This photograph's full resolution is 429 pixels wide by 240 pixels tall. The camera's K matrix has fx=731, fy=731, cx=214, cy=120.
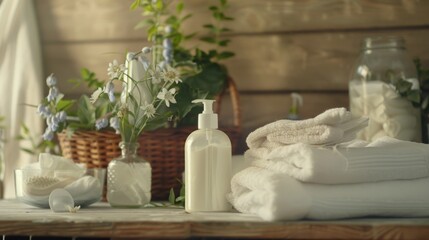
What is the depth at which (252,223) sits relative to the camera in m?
0.92

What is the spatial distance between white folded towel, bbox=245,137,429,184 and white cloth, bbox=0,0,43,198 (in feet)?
2.80

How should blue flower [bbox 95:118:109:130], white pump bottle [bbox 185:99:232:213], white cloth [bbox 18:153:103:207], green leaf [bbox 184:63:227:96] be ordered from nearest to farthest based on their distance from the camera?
white pump bottle [bbox 185:99:232:213] < white cloth [bbox 18:153:103:207] < blue flower [bbox 95:118:109:130] < green leaf [bbox 184:63:227:96]

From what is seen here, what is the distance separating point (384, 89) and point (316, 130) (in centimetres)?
39

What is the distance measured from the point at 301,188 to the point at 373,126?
0.46 meters

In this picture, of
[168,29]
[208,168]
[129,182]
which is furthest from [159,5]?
[208,168]

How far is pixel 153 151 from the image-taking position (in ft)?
4.43

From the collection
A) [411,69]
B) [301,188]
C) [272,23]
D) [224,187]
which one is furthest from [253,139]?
[272,23]

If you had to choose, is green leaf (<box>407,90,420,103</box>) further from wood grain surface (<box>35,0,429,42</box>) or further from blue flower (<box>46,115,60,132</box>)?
blue flower (<box>46,115,60,132</box>)

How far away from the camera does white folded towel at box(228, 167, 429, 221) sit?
0.91 metres

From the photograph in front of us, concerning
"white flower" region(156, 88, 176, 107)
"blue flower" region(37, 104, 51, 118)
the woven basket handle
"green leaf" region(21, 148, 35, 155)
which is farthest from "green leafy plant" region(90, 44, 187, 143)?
"green leaf" region(21, 148, 35, 155)

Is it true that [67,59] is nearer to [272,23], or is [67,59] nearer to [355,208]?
[272,23]

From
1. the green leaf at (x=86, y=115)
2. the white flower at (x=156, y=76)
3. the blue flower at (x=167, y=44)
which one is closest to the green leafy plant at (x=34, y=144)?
the green leaf at (x=86, y=115)

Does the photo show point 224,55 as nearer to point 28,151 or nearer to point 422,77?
point 422,77

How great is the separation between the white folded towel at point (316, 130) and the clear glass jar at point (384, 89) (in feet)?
0.96
